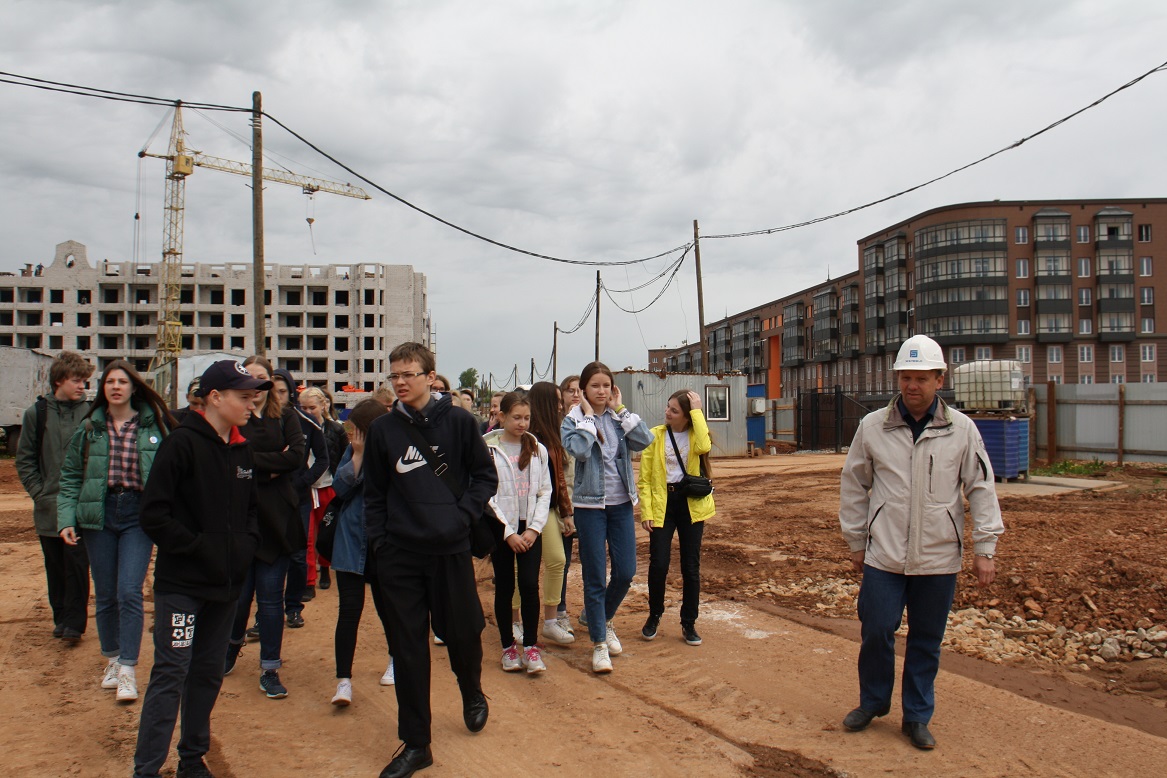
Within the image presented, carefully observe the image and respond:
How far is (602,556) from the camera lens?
5.02 meters

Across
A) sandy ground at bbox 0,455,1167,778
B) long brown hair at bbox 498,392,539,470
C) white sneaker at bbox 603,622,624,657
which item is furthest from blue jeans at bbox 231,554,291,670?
white sneaker at bbox 603,622,624,657

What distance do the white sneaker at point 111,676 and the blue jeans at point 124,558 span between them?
0.28ft

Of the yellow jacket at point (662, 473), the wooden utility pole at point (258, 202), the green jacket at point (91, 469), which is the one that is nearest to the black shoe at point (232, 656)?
the green jacket at point (91, 469)

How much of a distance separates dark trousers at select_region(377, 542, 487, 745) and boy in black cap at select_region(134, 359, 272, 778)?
2.17 feet

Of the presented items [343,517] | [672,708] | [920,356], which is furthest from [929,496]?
[343,517]

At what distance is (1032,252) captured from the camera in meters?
66.3

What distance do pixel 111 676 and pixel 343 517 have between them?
1.68 metres

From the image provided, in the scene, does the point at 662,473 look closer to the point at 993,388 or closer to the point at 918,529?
the point at 918,529

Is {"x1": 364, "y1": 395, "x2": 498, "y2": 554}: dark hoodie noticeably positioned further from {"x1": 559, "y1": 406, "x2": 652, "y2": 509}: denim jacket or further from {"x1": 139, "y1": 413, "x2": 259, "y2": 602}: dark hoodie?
{"x1": 559, "y1": 406, "x2": 652, "y2": 509}: denim jacket

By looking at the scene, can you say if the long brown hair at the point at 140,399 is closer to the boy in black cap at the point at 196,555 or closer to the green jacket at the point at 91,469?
the green jacket at the point at 91,469

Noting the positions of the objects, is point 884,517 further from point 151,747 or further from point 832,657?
point 151,747

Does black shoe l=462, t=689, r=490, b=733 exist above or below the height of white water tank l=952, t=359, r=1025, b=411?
below

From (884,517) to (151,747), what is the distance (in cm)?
341

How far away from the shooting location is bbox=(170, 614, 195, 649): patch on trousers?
3193mm
